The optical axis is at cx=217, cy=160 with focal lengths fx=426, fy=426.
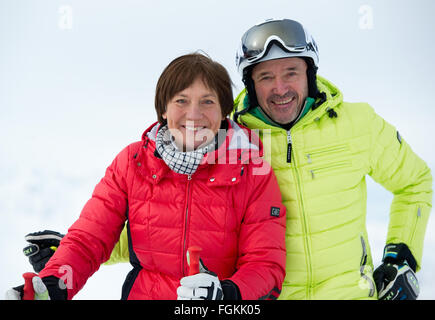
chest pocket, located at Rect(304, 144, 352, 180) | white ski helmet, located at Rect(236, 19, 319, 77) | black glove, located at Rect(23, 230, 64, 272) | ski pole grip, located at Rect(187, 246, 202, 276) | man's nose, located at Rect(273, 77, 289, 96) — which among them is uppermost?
white ski helmet, located at Rect(236, 19, 319, 77)

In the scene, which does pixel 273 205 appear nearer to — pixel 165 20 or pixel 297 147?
pixel 297 147

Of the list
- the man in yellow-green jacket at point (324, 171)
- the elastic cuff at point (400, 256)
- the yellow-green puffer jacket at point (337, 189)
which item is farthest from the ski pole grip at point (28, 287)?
the elastic cuff at point (400, 256)

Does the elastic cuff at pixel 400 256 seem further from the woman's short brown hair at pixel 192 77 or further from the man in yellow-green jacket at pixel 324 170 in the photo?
the woman's short brown hair at pixel 192 77

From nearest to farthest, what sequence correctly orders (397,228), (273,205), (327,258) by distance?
1. (273,205)
2. (327,258)
3. (397,228)

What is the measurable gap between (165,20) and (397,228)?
226 inches

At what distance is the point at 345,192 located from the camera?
2.15 m

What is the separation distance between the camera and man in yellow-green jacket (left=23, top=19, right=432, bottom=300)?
2068 mm

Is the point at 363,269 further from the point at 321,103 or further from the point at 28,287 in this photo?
the point at 28,287

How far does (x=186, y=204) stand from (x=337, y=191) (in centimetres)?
79

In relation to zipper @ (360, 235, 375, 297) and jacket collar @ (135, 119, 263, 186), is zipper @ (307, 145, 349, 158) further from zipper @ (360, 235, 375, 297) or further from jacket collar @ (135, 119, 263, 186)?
zipper @ (360, 235, 375, 297)

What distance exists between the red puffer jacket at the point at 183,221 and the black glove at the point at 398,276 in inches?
25.2

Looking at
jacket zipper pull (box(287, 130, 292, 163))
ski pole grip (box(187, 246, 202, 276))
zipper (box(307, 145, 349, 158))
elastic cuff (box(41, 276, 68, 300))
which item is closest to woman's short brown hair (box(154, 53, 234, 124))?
jacket zipper pull (box(287, 130, 292, 163))

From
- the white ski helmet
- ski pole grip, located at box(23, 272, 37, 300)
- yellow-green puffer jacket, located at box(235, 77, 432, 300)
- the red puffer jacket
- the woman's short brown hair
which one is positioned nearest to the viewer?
ski pole grip, located at box(23, 272, 37, 300)
